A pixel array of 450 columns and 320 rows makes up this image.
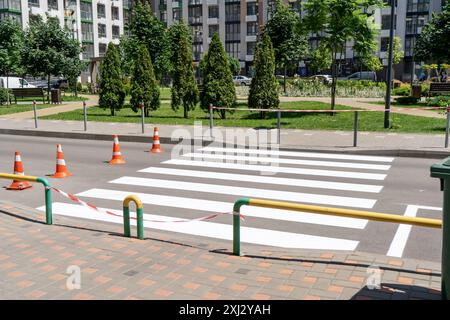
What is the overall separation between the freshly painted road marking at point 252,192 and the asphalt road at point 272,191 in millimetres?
18

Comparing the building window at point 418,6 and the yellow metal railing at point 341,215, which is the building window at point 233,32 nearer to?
the building window at point 418,6

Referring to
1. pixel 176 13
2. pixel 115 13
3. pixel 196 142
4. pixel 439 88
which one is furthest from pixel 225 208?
pixel 176 13

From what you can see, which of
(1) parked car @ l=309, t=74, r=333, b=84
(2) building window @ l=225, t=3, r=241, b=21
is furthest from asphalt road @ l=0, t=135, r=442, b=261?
(2) building window @ l=225, t=3, r=241, b=21

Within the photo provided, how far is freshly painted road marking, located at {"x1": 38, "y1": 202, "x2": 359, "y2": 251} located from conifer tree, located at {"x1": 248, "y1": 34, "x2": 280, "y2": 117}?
1403cm

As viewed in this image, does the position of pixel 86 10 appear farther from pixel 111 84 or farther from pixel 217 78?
pixel 217 78

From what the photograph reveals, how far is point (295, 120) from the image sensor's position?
70.0 feet

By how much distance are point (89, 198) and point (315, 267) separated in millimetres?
5135

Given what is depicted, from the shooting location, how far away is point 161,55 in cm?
3825

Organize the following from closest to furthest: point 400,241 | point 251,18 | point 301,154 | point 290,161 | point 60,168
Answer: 1. point 400,241
2. point 60,168
3. point 290,161
4. point 301,154
5. point 251,18

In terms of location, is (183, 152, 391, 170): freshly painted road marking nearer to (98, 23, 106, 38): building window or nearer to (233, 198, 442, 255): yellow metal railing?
(233, 198, 442, 255): yellow metal railing

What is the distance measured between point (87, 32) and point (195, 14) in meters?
18.1

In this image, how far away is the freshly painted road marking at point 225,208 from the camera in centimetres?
785

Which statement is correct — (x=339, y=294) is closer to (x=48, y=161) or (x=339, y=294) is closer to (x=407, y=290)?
(x=407, y=290)
